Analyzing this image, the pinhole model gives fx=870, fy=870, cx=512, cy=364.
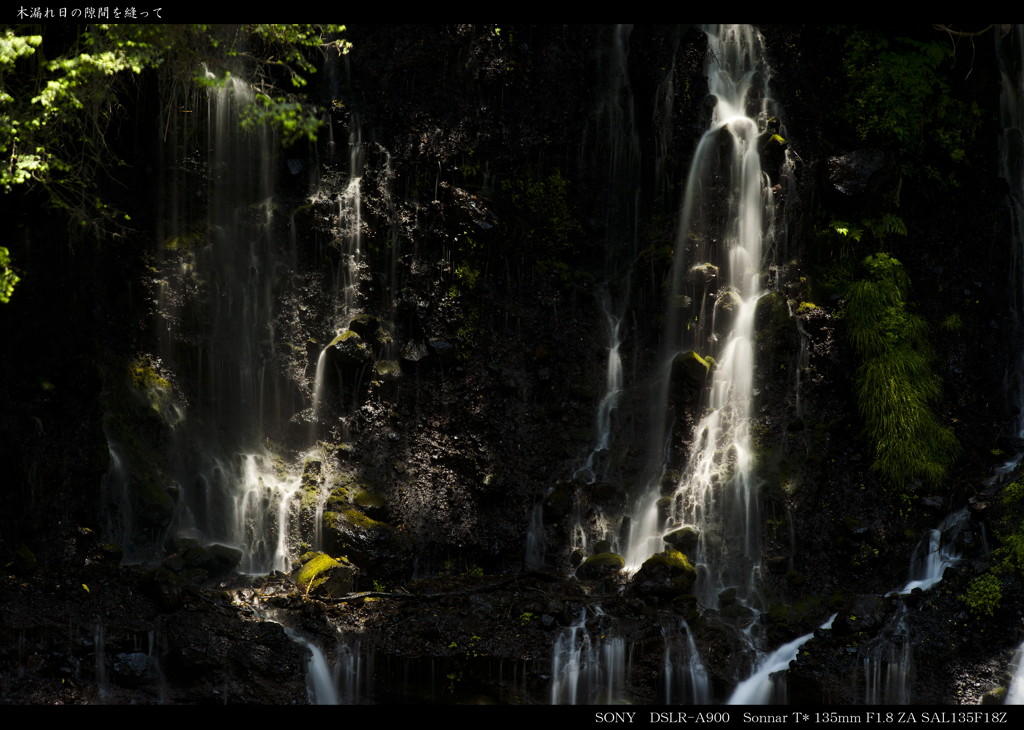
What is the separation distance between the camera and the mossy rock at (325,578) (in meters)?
11.6

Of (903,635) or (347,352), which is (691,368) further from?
(347,352)

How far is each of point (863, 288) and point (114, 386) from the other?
38.0ft

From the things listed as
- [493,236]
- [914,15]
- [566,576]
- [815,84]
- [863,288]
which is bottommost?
[566,576]

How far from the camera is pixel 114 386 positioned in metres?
13.0

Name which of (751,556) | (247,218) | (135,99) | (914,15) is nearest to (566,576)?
(751,556)

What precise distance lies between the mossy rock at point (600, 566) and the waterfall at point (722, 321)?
0.44 m

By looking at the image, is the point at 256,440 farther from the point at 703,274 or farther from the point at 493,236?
the point at 703,274

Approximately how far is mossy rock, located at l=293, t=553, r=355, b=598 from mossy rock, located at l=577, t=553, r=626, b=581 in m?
3.23

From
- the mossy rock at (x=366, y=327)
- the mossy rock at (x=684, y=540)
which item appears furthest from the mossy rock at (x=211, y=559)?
the mossy rock at (x=684, y=540)

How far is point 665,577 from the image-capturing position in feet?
37.7

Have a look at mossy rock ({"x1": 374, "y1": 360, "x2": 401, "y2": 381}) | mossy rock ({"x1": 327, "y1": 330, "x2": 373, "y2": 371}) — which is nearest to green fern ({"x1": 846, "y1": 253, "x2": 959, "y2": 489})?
mossy rock ({"x1": 374, "y1": 360, "x2": 401, "y2": 381})

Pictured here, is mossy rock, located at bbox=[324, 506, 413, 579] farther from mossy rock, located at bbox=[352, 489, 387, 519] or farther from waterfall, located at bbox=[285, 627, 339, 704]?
waterfall, located at bbox=[285, 627, 339, 704]

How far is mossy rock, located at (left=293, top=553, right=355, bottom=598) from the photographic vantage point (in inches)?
458

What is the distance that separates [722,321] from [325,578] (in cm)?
736
